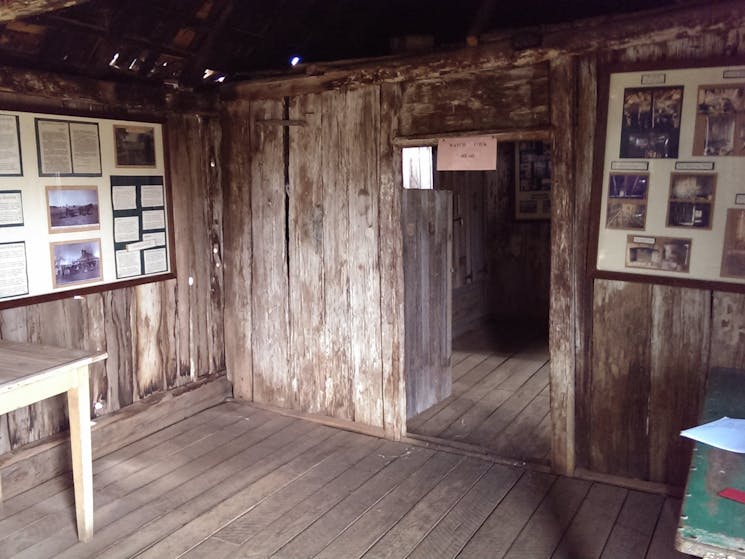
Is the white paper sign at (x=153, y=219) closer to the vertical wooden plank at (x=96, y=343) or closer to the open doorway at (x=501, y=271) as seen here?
the vertical wooden plank at (x=96, y=343)

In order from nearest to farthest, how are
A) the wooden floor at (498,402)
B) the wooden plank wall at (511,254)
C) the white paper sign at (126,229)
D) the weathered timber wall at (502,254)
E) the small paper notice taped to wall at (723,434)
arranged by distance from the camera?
the small paper notice taped to wall at (723,434)
the white paper sign at (126,229)
the wooden floor at (498,402)
the weathered timber wall at (502,254)
the wooden plank wall at (511,254)

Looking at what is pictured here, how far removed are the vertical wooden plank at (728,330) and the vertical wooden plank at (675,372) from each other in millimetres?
33

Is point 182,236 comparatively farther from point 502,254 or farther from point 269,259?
point 502,254

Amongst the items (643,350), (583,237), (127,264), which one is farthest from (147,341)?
(643,350)

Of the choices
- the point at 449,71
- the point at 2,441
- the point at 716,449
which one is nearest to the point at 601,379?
the point at 716,449

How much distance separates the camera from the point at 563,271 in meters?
3.49

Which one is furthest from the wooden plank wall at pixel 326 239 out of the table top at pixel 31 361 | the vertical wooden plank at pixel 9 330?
the table top at pixel 31 361

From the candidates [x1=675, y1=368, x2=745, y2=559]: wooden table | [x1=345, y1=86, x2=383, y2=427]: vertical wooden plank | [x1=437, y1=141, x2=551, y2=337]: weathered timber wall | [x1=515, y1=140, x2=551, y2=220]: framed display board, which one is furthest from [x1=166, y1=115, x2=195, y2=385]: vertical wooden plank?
[x1=515, y1=140, x2=551, y2=220]: framed display board

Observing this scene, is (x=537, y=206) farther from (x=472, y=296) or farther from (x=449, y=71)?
(x=449, y=71)

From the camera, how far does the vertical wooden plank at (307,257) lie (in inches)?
169

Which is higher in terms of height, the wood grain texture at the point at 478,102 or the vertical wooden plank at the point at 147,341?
the wood grain texture at the point at 478,102

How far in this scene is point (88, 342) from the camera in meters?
3.93

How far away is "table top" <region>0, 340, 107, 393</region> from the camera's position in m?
2.63

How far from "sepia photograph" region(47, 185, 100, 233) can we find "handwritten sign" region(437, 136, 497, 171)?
2018 millimetres
